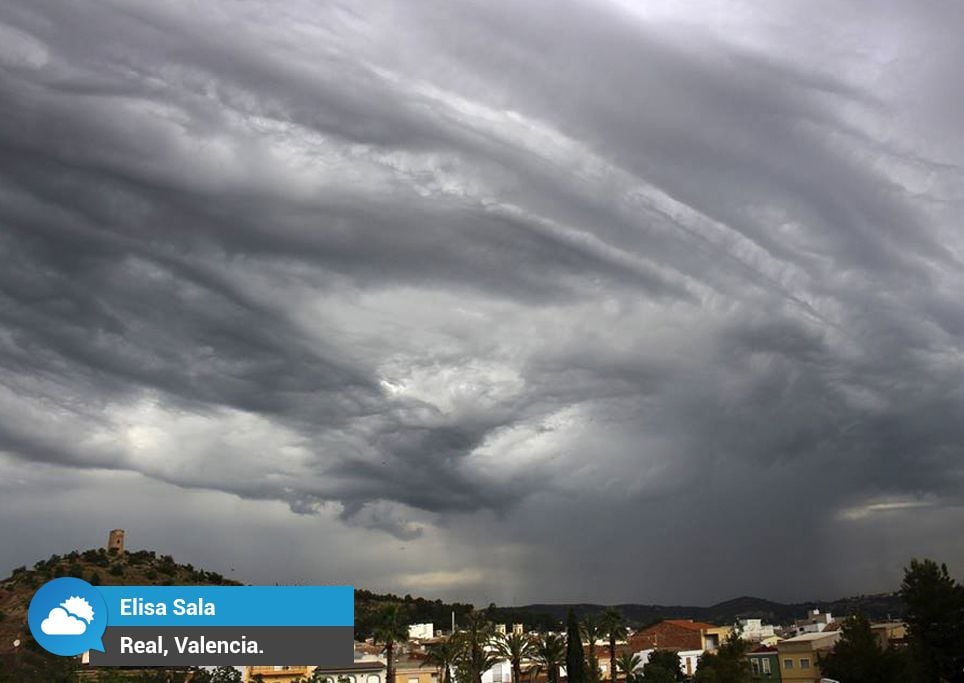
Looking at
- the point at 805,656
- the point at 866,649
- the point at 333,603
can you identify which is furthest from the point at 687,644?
the point at 333,603

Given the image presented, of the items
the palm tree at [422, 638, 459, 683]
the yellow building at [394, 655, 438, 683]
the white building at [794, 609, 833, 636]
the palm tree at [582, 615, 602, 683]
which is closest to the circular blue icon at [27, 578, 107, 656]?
the palm tree at [422, 638, 459, 683]

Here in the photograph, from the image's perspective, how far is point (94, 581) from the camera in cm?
14612

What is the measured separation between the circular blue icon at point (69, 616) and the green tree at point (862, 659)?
7958cm

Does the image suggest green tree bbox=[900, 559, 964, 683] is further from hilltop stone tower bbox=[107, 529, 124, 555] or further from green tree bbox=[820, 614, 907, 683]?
hilltop stone tower bbox=[107, 529, 124, 555]

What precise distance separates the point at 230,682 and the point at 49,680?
52.8ft

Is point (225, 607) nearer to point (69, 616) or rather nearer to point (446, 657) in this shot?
point (69, 616)

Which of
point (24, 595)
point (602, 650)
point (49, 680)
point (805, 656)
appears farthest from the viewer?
point (602, 650)

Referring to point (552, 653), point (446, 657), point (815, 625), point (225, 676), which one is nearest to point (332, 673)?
point (446, 657)

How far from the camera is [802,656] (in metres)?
127

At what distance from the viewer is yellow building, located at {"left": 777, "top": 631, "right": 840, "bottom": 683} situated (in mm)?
125012

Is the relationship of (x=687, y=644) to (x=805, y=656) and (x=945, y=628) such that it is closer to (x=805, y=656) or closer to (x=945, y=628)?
(x=805, y=656)

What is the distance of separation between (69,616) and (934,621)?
8554cm

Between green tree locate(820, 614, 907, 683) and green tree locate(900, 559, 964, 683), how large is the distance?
2436 millimetres

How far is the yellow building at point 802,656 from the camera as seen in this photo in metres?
125
